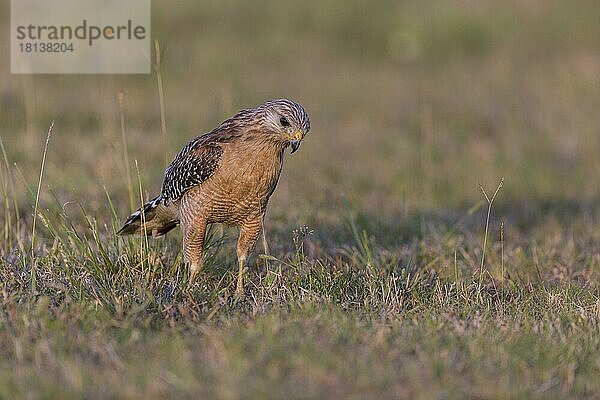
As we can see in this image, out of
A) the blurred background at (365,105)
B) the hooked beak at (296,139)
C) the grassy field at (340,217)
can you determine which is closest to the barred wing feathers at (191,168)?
the grassy field at (340,217)

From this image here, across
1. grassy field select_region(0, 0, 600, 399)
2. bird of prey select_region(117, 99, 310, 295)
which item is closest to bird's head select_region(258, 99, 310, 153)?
bird of prey select_region(117, 99, 310, 295)

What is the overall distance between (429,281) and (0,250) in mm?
2701

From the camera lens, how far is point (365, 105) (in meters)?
12.4

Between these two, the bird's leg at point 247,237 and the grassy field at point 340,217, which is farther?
the bird's leg at point 247,237

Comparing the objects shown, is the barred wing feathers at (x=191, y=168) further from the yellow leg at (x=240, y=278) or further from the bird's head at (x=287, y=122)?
the yellow leg at (x=240, y=278)

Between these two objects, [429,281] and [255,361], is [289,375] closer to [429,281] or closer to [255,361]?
[255,361]

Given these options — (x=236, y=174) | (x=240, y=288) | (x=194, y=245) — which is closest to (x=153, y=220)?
(x=194, y=245)

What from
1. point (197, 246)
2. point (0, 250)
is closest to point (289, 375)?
point (197, 246)

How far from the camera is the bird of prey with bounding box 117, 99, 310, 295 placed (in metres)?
5.57

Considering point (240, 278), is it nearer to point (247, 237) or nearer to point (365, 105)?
point (247, 237)

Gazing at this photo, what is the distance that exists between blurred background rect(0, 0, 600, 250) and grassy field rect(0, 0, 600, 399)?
1.7 inches

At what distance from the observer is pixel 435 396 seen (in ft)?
13.1

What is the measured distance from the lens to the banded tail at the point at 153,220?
621 centimetres

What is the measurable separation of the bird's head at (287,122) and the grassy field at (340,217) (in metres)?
0.75
